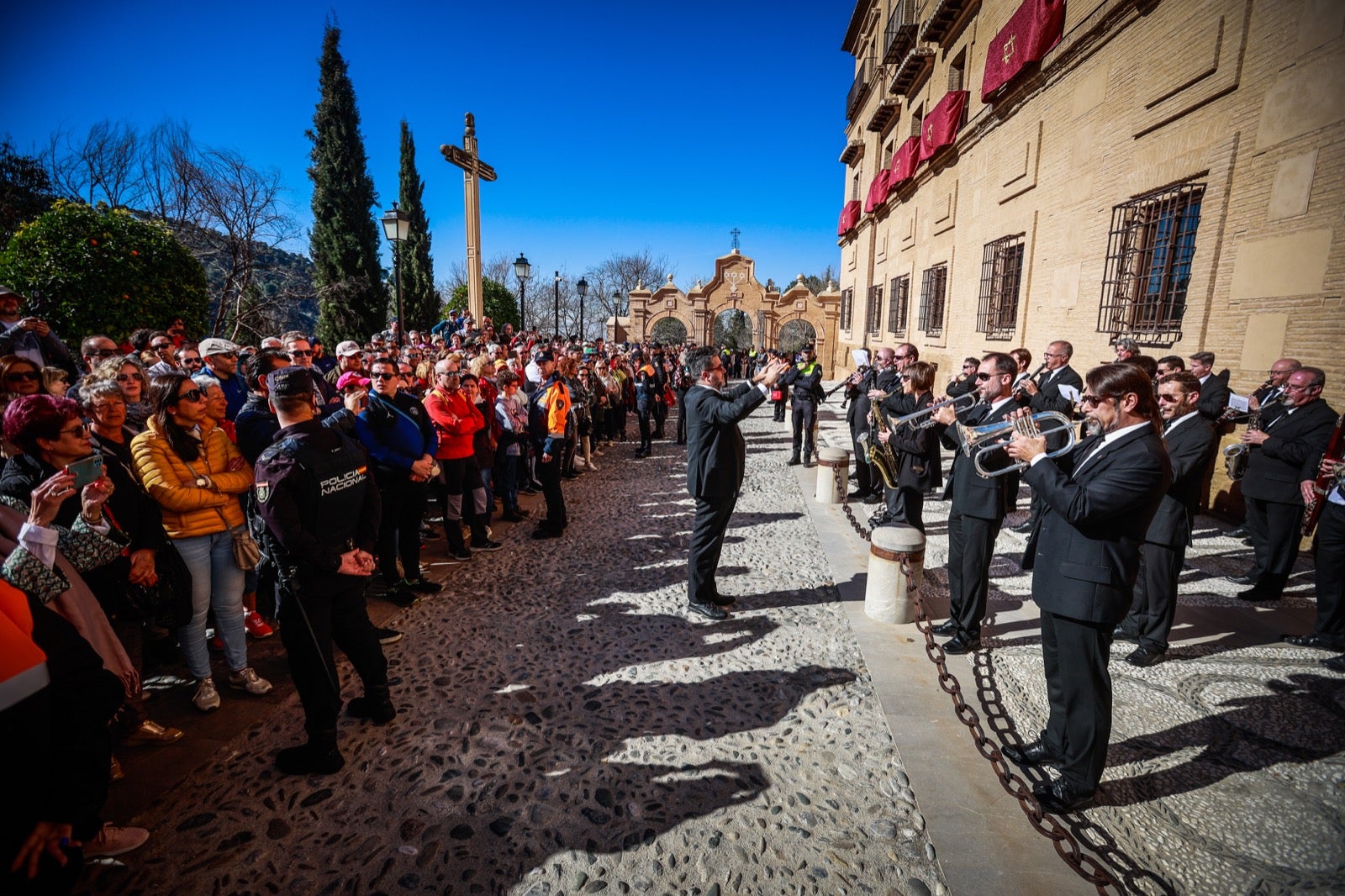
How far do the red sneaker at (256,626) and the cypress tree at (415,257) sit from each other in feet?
82.4

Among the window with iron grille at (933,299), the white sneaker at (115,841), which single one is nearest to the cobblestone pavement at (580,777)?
the white sneaker at (115,841)

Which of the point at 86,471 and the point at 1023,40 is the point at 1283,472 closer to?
the point at 86,471

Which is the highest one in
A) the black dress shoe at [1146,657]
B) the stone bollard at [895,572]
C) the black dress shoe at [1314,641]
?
the stone bollard at [895,572]

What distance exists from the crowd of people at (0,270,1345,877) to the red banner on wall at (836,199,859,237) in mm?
21827

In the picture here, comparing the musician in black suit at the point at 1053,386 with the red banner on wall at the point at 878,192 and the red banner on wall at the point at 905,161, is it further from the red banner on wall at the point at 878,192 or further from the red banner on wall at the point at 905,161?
the red banner on wall at the point at 878,192

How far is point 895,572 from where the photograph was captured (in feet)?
15.5

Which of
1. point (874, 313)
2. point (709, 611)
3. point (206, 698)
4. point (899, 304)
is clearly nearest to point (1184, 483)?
point (709, 611)

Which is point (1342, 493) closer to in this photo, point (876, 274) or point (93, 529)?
point (93, 529)

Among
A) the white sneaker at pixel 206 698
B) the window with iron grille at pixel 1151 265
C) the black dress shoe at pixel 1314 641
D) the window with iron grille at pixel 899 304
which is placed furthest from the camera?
the window with iron grille at pixel 899 304

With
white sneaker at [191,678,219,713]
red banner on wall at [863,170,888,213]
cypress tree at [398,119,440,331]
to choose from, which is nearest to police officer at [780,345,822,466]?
white sneaker at [191,678,219,713]

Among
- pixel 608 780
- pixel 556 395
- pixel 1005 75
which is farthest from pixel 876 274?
pixel 608 780

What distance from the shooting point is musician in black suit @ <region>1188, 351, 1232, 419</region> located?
644cm

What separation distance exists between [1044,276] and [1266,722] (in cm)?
875

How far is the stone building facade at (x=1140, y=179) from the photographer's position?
6000 millimetres
